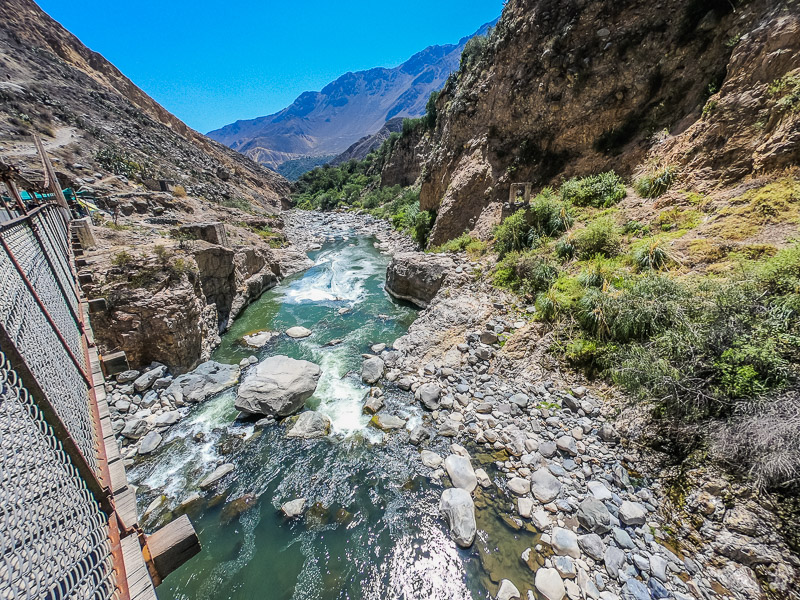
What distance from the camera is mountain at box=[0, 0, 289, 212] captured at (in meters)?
23.6

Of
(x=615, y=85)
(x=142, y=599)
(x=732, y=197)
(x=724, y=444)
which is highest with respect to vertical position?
(x=615, y=85)

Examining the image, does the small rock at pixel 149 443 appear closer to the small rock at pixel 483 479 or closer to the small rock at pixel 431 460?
the small rock at pixel 431 460

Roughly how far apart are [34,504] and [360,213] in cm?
4820

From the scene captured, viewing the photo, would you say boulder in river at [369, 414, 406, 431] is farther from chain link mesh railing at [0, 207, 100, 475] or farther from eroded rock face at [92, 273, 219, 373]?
eroded rock face at [92, 273, 219, 373]

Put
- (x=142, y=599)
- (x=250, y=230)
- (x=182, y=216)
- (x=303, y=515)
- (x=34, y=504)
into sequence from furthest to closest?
(x=250, y=230) < (x=182, y=216) < (x=303, y=515) < (x=142, y=599) < (x=34, y=504)

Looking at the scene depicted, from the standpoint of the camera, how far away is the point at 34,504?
5.10 feet

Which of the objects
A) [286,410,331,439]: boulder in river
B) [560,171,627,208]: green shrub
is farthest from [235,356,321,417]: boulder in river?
[560,171,627,208]: green shrub

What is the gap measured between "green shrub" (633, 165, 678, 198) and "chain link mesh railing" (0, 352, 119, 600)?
13.7 meters

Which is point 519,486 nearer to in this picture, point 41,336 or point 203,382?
point 41,336

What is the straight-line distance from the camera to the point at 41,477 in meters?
1.68

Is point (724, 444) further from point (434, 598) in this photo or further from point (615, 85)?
point (615, 85)

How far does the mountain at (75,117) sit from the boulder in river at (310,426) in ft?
85.1

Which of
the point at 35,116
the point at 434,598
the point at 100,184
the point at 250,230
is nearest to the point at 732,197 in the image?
the point at 434,598

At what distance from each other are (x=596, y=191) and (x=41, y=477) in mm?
14577
